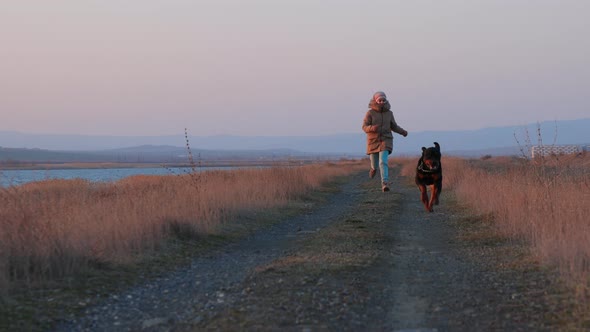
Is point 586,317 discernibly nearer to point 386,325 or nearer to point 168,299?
point 386,325

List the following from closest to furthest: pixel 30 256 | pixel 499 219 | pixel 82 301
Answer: pixel 82 301
pixel 30 256
pixel 499 219

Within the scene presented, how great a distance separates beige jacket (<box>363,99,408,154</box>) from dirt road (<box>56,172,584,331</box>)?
635 cm

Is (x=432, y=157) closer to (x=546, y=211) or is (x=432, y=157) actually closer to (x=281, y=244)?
(x=546, y=211)

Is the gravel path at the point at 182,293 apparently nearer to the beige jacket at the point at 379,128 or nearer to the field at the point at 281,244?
the field at the point at 281,244

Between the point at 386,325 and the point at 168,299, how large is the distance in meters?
2.28

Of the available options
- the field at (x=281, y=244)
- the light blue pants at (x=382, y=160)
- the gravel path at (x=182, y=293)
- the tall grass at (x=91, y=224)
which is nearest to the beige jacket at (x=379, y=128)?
the light blue pants at (x=382, y=160)

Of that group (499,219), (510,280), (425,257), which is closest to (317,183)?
(499,219)

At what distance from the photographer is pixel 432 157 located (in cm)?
1405

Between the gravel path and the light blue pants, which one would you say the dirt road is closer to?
the gravel path

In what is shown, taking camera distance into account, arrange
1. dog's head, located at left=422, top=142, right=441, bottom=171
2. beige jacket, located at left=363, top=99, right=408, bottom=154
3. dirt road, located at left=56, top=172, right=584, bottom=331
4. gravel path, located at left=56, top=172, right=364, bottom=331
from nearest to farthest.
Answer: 1. dirt road, located at left=56, top=172, right=584, bottom=331
2. gravel path, located at left=56, top=172, right=364, bottom=331
3. dog's head, located at left=422, top=142, right=441, bottom=171
4. beige jacket, located at left=363, top=99, right=408, bottom=154

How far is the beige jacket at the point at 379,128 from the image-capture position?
1656 centimetres

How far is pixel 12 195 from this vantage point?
8.87 metres

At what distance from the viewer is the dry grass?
745cm

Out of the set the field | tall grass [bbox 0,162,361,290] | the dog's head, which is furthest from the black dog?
tall grass [bbox 0,162,361,290]
